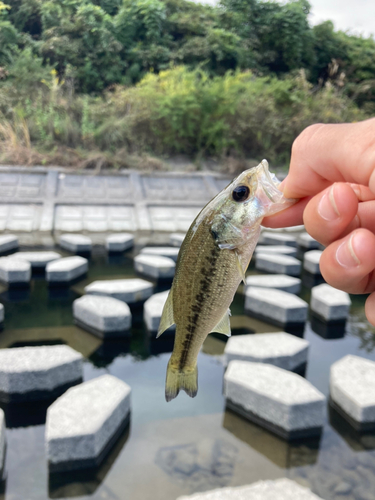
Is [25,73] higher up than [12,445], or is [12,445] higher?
[25,73]

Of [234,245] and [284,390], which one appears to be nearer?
[234,245]

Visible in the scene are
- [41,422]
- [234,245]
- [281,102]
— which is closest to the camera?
[234,245]

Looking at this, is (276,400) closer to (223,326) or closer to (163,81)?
(223,326)

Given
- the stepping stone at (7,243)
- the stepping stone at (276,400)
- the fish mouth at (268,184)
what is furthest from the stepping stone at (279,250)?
the fish mouth at (268,184)

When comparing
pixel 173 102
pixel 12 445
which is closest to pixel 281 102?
pixel 173 102

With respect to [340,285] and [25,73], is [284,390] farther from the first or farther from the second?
[25,73]

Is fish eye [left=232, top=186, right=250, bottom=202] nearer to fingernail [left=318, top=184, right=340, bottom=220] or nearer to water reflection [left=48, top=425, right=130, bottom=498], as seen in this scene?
fingernail [left=318, top=184, right=340, bottom=220]

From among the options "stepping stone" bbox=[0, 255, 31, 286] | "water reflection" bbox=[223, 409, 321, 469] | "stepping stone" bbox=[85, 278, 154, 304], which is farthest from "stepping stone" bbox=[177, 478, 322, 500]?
"stepping stone" bbox=[0, 255, 31, 286]
